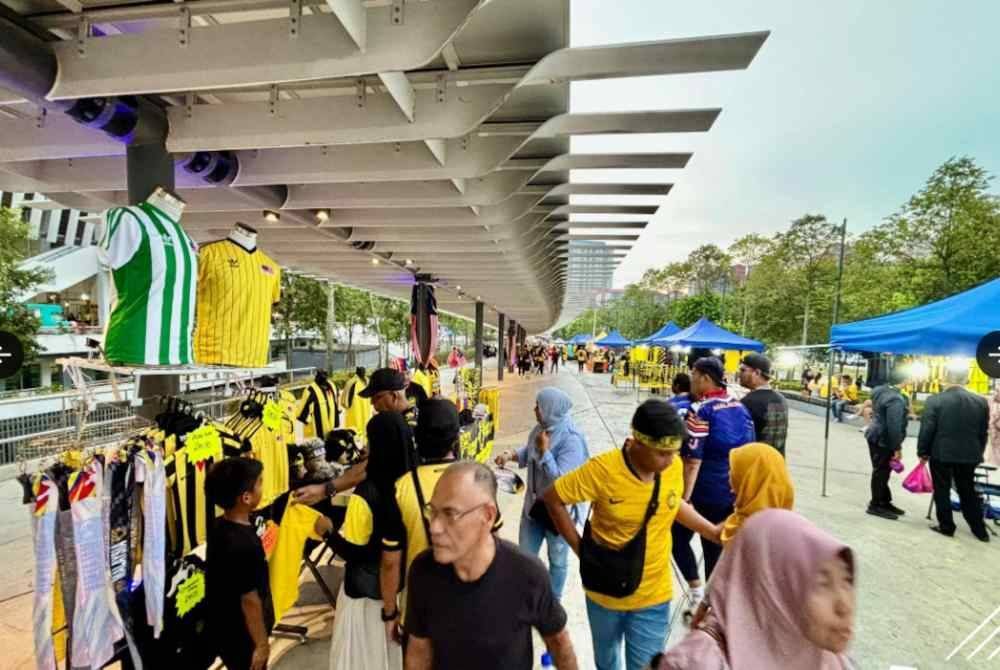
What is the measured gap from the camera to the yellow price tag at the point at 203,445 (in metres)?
2.33

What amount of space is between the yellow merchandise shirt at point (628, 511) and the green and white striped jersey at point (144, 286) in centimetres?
204

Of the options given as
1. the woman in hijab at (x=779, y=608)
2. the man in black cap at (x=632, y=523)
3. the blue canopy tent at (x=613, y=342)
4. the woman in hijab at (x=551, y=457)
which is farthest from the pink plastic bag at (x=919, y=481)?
the blue canopy tent at (x=613, y=342)

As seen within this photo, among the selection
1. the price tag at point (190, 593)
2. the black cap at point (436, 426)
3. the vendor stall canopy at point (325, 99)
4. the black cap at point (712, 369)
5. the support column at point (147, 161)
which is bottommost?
the price tag at point (190, 593)

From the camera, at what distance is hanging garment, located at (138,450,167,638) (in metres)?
2.04

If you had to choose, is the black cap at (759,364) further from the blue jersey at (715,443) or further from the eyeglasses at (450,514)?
the eyeglasses at (450,514)

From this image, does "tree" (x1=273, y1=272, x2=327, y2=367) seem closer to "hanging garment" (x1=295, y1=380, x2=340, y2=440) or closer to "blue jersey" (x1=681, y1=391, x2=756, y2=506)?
"hanging garment" (x1=295, y1=380, x2=340, y2=440)

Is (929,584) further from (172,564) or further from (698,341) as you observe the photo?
(698,341)

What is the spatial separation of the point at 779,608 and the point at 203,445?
262 cm

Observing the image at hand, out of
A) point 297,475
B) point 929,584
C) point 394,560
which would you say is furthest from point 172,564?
point 929,584

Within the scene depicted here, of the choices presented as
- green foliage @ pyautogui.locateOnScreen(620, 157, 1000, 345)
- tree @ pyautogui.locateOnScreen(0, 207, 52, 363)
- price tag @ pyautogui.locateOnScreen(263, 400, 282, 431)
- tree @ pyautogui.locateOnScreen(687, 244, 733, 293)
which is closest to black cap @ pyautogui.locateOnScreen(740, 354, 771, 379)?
price tag @ pyautogui.locateOnScreen(263, 400, 282, 431)

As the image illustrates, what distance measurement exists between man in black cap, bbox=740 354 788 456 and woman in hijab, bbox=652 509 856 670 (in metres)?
3.01

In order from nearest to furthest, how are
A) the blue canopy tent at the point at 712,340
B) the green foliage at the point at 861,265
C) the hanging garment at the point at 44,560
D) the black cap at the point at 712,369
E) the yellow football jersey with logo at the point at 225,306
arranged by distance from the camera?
1. the hanging garment at the point at 44,560
2. the yellow football jersey with logo at the point at 225,306
3. the black cap at the point at 712,369
4. the blue canopy tent at the point at 712,340
5. the green foliage at the point at 861,265

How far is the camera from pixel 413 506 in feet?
6.10

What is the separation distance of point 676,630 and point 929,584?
2.55 metres
